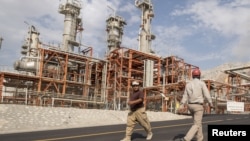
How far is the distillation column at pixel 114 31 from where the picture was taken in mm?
63594

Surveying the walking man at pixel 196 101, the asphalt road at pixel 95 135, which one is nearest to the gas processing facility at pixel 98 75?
the asphalt road at pixel 95 135

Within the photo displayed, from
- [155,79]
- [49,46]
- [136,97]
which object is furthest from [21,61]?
[136,97]

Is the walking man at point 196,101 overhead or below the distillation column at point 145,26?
below

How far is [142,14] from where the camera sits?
61.2m

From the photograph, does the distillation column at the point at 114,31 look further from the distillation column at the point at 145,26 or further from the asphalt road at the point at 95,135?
the asphalt road at the point at 95,135

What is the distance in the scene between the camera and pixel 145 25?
59.7 metres

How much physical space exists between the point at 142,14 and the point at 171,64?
39.8 feet

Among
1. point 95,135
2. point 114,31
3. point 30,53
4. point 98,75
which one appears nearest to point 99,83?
point 98,75

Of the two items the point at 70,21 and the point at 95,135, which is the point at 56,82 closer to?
the point at 70,21

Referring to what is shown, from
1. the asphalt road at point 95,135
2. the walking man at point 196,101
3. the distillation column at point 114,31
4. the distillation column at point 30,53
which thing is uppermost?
the distillation column at point 114,31

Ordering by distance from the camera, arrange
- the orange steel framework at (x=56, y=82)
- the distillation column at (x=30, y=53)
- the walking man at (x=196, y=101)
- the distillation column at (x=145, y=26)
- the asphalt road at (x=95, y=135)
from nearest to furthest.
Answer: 1. the walking man at (x=196, y=101)
2. the asphalt road at (x=95, y=135)
3. the orange steel framework at (x=56, y=82)
4. the distillation column at (x=30, y=53)
5. the distillation column at (x=145, y=26)

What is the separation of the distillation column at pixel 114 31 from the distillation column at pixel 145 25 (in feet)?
20.6

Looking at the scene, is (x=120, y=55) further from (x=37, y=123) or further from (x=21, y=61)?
(x=37, y=123)

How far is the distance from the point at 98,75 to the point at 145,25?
14420mm
